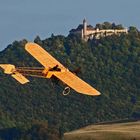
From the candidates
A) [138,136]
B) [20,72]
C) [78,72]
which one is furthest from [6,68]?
[138,136]

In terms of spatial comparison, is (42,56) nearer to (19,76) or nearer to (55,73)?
(19,76)

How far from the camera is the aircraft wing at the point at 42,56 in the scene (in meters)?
152

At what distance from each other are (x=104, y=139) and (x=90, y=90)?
55.5 metres

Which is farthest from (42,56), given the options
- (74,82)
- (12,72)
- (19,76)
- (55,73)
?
(74,82)

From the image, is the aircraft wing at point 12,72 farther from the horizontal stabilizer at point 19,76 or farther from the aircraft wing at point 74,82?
the aircraft wing at point 74,82

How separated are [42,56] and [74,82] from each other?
1317 centimetres

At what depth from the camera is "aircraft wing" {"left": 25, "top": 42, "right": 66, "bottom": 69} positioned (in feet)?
500

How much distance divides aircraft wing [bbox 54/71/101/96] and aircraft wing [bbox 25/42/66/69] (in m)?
4.10

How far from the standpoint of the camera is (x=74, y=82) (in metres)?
145

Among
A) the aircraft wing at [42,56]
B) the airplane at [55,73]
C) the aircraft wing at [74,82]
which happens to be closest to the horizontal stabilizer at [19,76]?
the airplane at [55,73]

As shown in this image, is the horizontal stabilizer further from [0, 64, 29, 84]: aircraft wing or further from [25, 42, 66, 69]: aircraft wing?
[25, 42, 66, 69]: aircraft wing

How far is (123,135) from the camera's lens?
632 ft

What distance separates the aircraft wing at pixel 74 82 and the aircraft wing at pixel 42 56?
4096 millimetres

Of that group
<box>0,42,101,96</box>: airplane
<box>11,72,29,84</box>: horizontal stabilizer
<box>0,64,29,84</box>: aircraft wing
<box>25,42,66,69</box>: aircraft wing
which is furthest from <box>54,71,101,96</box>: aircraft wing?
<box>0,64,29,84</box>: aircraft wing
